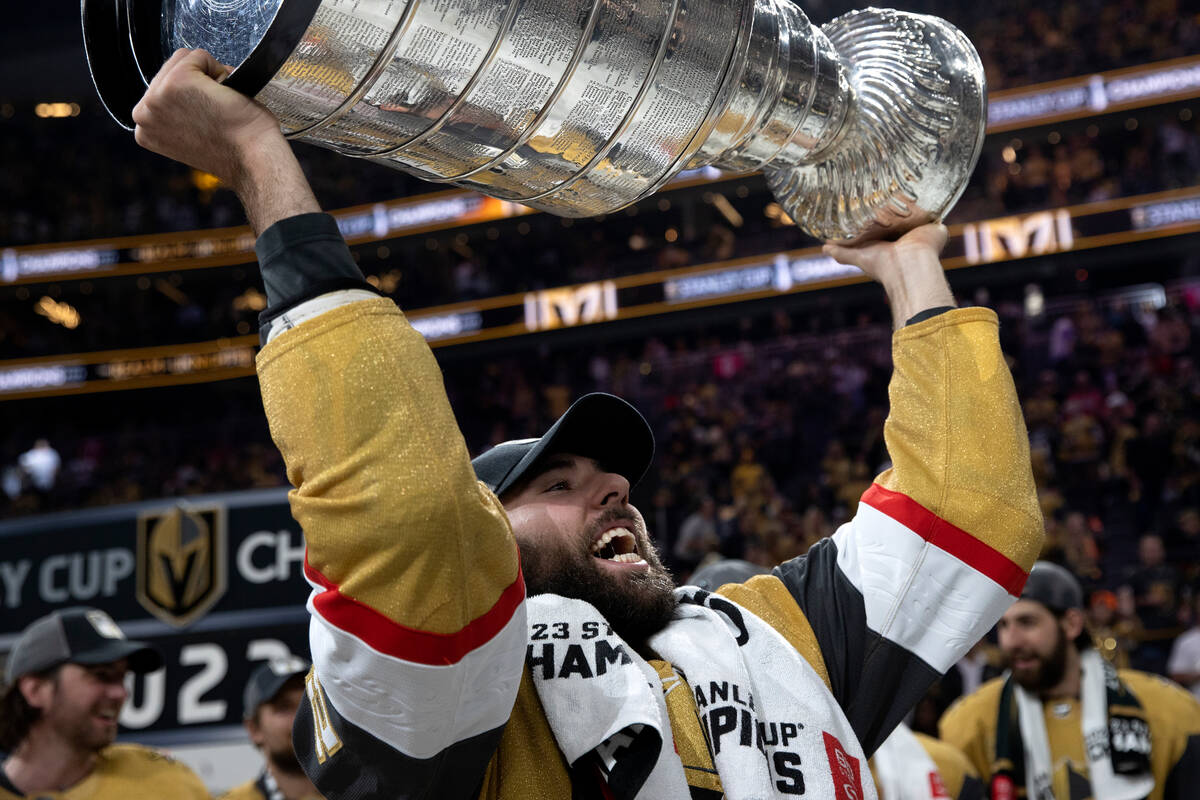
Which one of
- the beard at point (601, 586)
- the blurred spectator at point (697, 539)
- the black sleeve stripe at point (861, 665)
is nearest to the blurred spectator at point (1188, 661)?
the blurred spectator at point (697, 539)

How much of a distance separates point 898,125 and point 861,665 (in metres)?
0.69

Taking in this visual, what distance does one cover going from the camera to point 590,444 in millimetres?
1638

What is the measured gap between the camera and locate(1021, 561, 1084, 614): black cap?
12.5 feet

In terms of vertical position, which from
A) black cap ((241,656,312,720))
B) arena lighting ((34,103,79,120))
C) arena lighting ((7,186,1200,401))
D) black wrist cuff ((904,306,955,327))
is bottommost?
black cap ((241,656,312,720))

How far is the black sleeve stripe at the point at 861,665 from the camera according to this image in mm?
1567

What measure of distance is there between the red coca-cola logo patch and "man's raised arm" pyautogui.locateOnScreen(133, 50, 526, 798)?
512 millimetres

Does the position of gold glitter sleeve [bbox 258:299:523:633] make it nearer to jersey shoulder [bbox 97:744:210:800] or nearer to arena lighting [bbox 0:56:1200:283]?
jersey shoulder [bbox 97:744:210:800]

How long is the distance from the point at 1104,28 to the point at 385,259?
32.1 feet

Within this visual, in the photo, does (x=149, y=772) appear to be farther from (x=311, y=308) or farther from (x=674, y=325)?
(x=674, y=325)

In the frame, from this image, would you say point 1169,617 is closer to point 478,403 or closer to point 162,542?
point 162,542

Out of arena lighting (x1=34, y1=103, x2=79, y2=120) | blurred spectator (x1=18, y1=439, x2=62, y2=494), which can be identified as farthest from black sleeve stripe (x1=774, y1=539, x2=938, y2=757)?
arena lighting (x1=34, y1=103, x2=79, y2=120)

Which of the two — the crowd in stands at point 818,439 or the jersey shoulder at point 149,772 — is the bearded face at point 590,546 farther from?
the crowd in stands at point 818,439

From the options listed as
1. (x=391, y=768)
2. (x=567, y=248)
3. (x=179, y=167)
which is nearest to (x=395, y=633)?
(x=391, y=768)

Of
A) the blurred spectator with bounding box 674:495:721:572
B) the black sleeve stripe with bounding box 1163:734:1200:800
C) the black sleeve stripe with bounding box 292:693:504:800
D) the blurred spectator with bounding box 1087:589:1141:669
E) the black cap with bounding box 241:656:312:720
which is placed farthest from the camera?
the blurred spectator with bounding box 674:495:721:572
